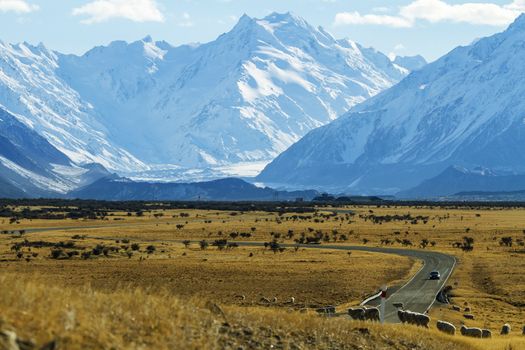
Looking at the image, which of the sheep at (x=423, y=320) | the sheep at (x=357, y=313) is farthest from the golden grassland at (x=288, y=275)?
the sheep at (x=357, y=313)

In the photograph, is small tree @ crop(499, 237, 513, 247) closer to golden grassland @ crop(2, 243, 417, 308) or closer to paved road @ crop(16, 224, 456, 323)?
paved road @ crop(16, 224, 456, 323)

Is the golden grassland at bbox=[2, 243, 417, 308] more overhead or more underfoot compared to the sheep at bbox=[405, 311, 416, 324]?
more underfoot

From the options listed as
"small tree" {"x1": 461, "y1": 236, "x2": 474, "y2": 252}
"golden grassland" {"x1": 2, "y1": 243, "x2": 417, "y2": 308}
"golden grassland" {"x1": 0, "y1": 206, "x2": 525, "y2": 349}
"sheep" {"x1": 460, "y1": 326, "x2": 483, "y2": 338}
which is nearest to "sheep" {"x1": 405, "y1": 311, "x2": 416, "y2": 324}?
"sheep" {"x1": 460, "y1": 326, "x2": 483, "y2": 338}

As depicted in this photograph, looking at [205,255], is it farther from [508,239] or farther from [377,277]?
[508,239]

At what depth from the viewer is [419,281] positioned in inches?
2569

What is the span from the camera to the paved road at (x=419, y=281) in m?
50.8

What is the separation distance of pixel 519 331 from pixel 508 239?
2593 inches

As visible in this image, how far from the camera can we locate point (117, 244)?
322 ft

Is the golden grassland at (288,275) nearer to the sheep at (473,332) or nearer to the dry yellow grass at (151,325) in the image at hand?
the dry yellow grass at (151,325)

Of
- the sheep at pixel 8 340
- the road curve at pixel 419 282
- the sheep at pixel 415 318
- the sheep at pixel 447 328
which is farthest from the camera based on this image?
the road curve at pixel 419 282

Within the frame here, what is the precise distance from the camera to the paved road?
Result: 50816mm

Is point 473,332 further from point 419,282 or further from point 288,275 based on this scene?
point 288,275

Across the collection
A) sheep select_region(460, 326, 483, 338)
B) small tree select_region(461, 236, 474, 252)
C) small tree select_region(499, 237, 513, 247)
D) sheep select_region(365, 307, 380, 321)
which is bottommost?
→ sheep select_region(460, 326, 483, 338)

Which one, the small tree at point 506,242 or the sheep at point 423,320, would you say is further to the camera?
the small tree at point 506,242
